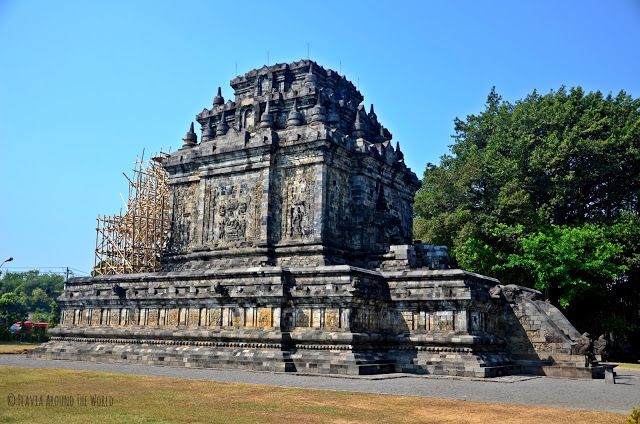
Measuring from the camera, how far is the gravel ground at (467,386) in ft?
51.3

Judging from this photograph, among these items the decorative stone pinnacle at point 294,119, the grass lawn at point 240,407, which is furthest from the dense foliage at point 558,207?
the grass lawn at point 240,407

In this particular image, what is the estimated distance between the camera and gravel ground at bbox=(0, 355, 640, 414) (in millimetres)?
15650

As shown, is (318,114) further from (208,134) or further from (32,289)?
(32,289)

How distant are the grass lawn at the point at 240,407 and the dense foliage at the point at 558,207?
972 inches

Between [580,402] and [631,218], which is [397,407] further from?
[631,218]

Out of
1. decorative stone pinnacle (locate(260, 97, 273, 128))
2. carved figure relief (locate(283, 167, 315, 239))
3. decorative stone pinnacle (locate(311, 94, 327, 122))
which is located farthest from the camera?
decorative stone pinnacle (locate(260, 97, 273, 128))

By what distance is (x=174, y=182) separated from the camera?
1320 inches

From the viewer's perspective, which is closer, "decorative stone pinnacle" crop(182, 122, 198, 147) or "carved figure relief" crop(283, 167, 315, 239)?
"carved figure relief" crop(283, 167, 315, 239)

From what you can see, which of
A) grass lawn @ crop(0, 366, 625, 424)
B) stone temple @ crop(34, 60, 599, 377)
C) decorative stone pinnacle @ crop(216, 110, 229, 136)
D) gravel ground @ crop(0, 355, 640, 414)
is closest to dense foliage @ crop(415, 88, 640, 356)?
stone temple @ crop(34, 60, 599, 377)

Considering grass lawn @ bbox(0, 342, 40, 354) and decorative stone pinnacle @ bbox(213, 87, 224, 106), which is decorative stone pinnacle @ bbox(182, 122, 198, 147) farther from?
grass lawn @ bbox(0, 342, 40, 354)

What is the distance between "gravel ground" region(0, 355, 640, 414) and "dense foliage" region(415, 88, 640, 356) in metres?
13.7

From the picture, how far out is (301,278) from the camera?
25.0 metres

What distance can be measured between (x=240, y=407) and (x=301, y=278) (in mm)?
11936

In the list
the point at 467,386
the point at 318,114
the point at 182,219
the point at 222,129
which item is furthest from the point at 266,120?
the point at 467,386
